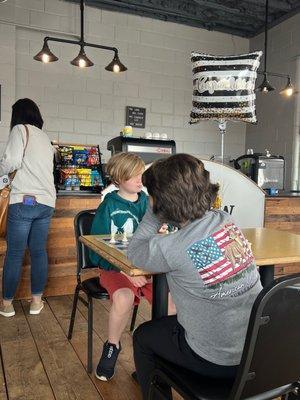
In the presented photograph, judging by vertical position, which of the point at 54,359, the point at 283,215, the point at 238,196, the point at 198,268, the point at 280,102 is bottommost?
the point at 54,359

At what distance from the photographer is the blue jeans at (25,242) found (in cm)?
274

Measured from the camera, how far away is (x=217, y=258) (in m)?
1.14

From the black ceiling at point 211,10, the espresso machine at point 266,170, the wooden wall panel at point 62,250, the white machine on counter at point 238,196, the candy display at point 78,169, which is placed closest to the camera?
the wooden wall panel at point 62,250

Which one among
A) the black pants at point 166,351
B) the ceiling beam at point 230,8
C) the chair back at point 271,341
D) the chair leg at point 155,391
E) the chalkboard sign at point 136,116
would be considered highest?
the ceiling beam at point 230,8

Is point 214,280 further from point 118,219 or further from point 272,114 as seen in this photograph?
point 272,114

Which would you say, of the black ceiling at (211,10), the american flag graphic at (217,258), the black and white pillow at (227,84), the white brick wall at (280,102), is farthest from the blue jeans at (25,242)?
the white brick wall at (280,102)

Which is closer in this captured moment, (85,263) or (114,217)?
(114,217)

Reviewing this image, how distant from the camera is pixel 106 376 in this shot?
2.00 metres

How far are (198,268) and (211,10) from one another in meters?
5.62

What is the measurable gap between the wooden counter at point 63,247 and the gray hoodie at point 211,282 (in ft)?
7.03

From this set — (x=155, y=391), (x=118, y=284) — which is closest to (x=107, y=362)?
(x=118, y=284)

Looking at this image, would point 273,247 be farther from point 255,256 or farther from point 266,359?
point 266,359

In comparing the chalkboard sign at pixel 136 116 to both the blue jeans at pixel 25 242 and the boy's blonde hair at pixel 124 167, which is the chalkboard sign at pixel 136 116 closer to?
the blue jeans at pixel 25 242

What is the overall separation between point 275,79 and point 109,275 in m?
5.20
